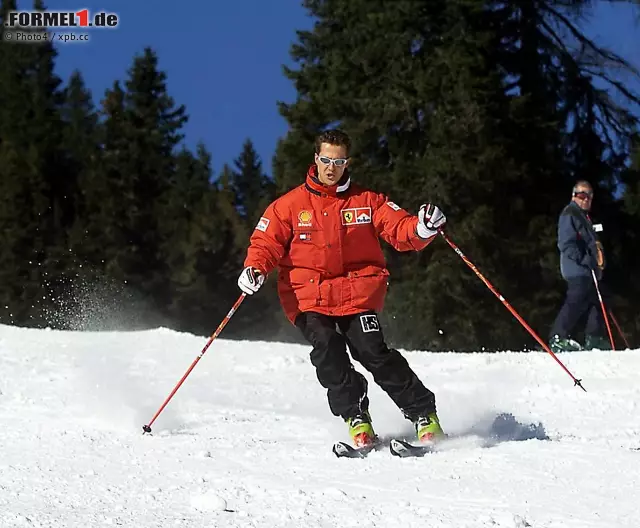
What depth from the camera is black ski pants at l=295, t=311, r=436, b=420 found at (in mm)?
4395

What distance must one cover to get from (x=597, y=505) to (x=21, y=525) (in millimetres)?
2002

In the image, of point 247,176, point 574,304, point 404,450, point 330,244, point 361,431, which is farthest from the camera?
point 247,176

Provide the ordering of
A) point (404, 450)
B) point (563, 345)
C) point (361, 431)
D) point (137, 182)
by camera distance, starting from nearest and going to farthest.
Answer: point (404, 450) < point (361, 431) < point (563, 345) < point (137, 182)

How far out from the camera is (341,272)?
452cm

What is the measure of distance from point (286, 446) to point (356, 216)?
125 cm

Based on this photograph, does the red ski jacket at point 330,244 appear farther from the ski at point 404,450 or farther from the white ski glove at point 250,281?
the ski at point 404,450

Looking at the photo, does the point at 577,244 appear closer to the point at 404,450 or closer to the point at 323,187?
the point at 323,187

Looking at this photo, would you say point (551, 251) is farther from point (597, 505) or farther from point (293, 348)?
point (597, 505)

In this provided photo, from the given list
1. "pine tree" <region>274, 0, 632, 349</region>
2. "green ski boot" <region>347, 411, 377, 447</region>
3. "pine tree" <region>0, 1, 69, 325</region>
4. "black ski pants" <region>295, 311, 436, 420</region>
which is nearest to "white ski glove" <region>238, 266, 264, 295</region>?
"black ski pants" <region>295, 311, 436, 420</region>

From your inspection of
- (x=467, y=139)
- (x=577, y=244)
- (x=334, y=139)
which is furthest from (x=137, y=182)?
(x=334, y=139)

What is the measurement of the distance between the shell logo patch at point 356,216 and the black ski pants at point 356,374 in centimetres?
49

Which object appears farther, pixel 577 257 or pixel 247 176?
pixel 247 176

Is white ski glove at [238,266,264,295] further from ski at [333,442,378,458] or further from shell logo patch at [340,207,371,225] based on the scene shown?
ski at [333,442,378,458]

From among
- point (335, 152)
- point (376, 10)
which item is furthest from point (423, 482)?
point (376, 10)
